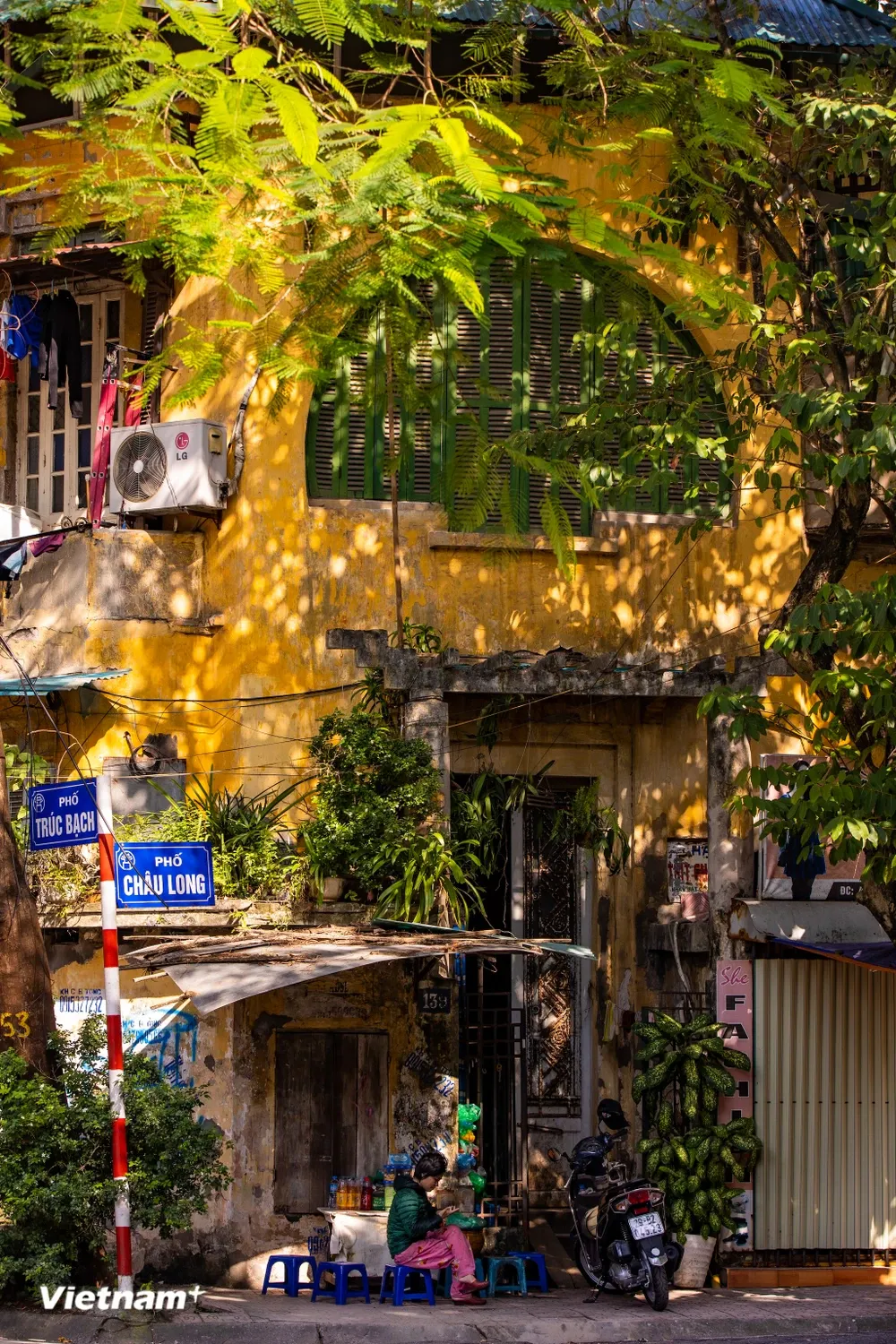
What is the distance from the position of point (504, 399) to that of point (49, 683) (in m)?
4.28

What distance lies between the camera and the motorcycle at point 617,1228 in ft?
39.2

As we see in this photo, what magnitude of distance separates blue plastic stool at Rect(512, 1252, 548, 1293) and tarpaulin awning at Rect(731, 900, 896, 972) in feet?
8.71

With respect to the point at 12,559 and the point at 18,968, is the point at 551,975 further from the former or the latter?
the point at 12,559

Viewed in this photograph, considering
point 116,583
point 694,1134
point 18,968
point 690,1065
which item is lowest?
point 694,1134

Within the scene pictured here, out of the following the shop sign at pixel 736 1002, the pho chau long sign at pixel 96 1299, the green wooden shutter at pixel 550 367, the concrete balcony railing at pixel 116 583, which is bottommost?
the pho chau long sign at pixel 96 1299

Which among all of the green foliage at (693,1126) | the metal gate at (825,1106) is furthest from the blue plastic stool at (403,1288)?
the metal gate at (825,1106)

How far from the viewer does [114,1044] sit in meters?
10.3

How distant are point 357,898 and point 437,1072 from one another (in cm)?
140

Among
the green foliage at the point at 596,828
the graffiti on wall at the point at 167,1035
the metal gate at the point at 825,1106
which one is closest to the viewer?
the graffiti on wall at the point at 167,1035

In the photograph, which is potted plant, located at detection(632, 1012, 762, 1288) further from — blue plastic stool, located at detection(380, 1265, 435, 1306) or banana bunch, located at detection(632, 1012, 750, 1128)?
blue plastic stool, located at detection(380, 1265, 435, 1306)

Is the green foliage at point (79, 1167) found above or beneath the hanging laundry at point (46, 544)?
beneath

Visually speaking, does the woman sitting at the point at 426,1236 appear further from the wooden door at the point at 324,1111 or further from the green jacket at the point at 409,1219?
the wooden door at the point at 324,1111

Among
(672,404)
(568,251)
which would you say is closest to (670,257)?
(568,251)

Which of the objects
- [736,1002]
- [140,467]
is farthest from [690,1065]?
[140,467]
